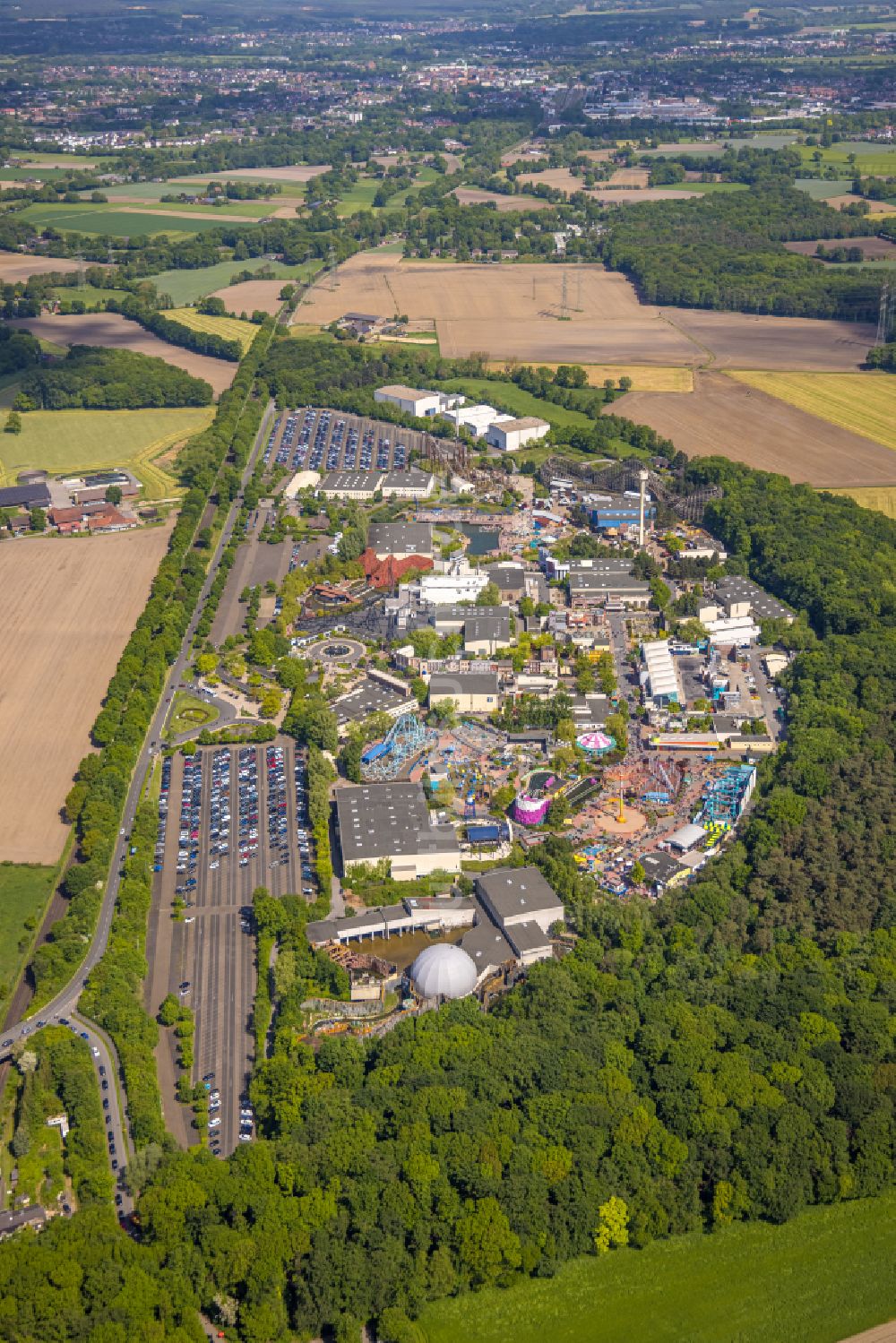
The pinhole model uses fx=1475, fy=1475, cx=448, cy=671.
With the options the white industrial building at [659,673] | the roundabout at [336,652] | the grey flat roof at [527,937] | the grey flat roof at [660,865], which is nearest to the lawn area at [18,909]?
the grey flat roof at [527,937]

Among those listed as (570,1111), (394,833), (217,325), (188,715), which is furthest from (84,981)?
(217,325)

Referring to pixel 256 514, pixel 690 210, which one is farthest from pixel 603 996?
pixel 690 210

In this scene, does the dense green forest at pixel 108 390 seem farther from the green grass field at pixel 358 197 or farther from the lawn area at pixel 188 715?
the green grass field at pixel 358 197

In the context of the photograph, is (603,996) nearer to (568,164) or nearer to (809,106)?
(568,164)

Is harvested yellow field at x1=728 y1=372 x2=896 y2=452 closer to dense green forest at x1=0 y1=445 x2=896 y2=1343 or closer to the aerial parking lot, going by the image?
dense green forest at x1=0 y1=445 x2=896 y2=1343

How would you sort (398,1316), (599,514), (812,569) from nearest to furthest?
(398,1316) < (812,569) < (599,514)

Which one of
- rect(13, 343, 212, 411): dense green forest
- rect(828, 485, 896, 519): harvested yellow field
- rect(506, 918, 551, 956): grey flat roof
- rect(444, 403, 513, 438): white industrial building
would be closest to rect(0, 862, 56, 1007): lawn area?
rect(506, 918, 551, 956): grey flat roof

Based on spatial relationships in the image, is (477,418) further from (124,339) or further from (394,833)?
(394,833)
